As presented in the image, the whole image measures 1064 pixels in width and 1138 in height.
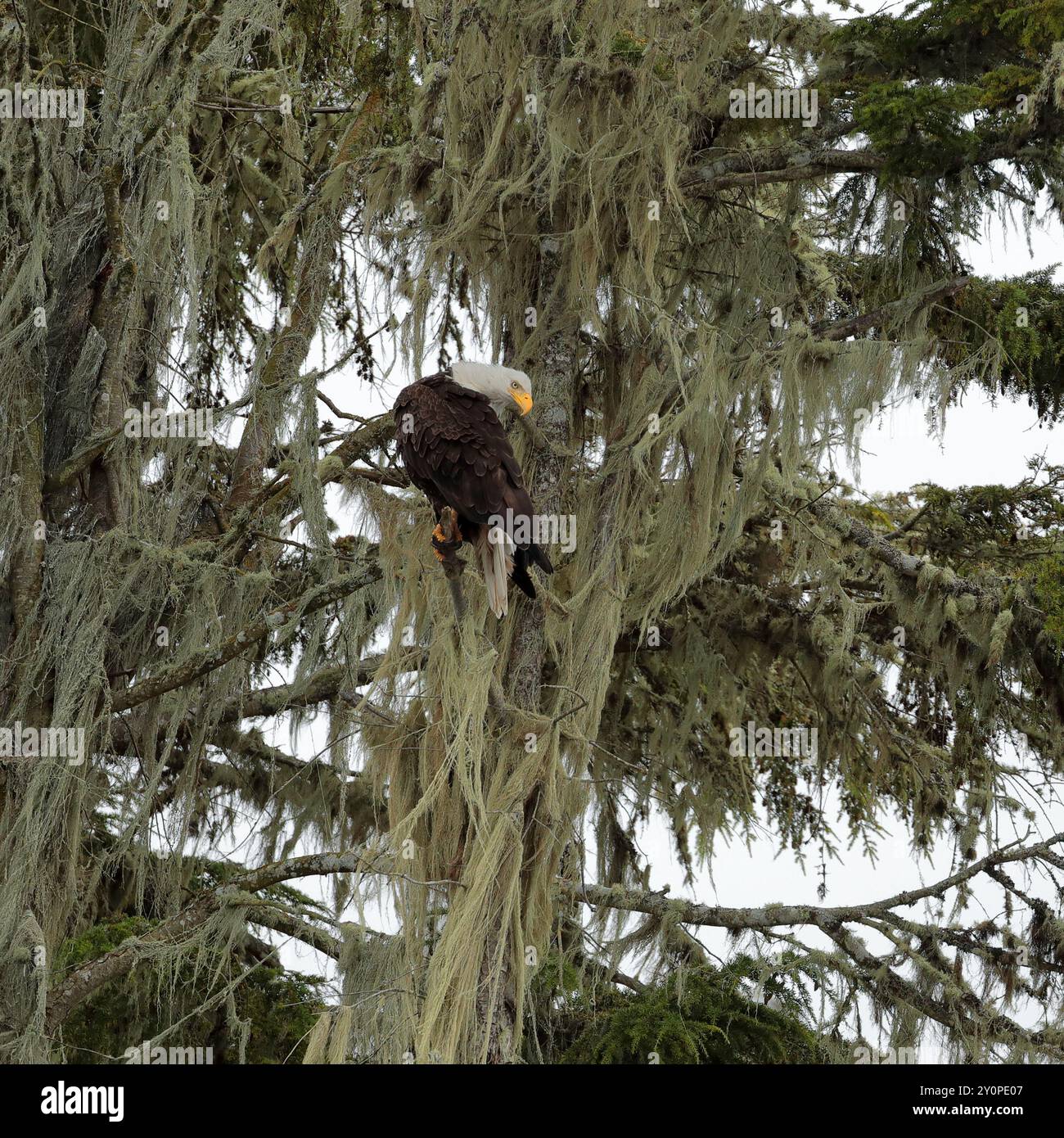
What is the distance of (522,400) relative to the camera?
3924 mm

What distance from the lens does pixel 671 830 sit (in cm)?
692

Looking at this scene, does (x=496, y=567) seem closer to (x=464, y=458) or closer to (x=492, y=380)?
(x=464, y=458)

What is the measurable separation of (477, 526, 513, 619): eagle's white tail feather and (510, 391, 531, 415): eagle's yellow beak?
38 centimetres

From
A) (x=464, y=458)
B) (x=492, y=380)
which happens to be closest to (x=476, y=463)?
(x=464, y=458)

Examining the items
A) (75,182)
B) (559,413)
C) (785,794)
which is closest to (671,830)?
(785,794)

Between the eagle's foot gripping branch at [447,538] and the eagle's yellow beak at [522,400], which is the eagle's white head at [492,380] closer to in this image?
the eagle's yellow beak at [522,400]

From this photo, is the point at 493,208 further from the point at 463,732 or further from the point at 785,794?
the point at 785,794

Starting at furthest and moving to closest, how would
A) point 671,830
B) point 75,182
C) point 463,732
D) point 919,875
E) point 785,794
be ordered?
point 785,794 → point 671,830 → point 75,182 → point 919,875 → point 463,732

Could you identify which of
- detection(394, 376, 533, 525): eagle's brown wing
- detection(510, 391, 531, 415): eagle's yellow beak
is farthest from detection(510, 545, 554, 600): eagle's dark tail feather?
detection(510, 391, 531, 415): eagle's yellow beak

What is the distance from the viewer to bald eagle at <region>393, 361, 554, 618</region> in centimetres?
369

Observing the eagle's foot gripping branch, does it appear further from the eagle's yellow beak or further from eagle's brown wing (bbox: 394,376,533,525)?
the eagle's yellow beak

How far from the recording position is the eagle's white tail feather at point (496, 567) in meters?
3.75

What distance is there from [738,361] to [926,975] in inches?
81.6

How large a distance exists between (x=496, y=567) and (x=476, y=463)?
0.30m
